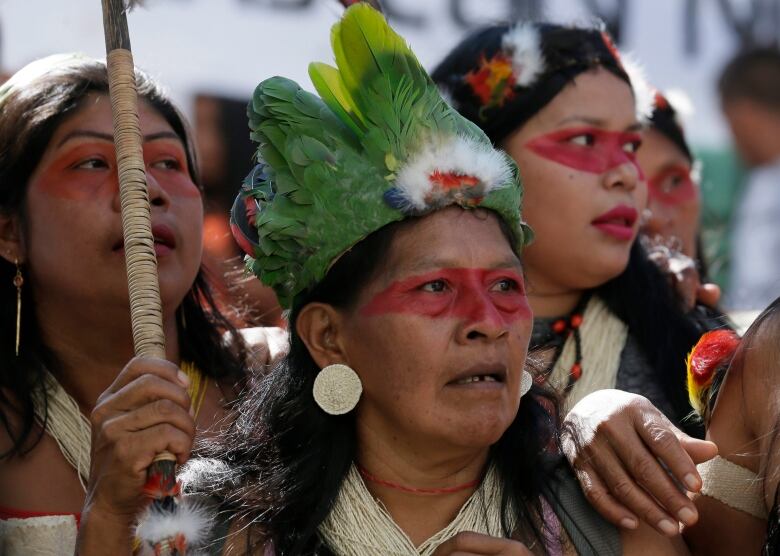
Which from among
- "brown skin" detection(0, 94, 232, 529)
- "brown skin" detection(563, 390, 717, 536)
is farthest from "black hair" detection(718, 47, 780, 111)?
"brown skin" detection(563, 390, 717, 536)

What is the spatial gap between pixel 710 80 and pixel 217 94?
2670mm

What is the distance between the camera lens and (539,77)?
3666mm

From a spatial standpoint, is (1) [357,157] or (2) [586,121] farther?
(2) [586,121]

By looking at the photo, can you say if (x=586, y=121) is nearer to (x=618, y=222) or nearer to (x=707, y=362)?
(x=618, y=222)

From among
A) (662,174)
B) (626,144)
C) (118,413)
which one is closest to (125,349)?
(118,413)

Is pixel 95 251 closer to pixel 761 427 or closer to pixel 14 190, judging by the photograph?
pixel 14 190

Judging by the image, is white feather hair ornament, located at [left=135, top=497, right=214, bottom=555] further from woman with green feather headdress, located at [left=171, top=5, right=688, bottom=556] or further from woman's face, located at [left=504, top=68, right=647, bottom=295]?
woman's face, located at [left=504, top=68, right=647, bottom=295]

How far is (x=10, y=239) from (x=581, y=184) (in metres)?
1.52

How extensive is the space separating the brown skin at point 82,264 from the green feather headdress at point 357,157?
0.57 meters

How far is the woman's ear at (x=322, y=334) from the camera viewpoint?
2.67 metres

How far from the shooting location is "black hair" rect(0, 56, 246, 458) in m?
3.16

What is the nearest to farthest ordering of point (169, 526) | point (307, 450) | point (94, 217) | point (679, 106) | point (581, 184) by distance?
1. point (169, 526)
2. point (307, 450)
3. point (94, 217)
4. point (581, 184)
5. point (679, 106)

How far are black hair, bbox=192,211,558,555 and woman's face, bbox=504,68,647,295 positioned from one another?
839mm

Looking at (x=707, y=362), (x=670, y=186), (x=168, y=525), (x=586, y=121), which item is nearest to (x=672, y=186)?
(x=670, y=186)
